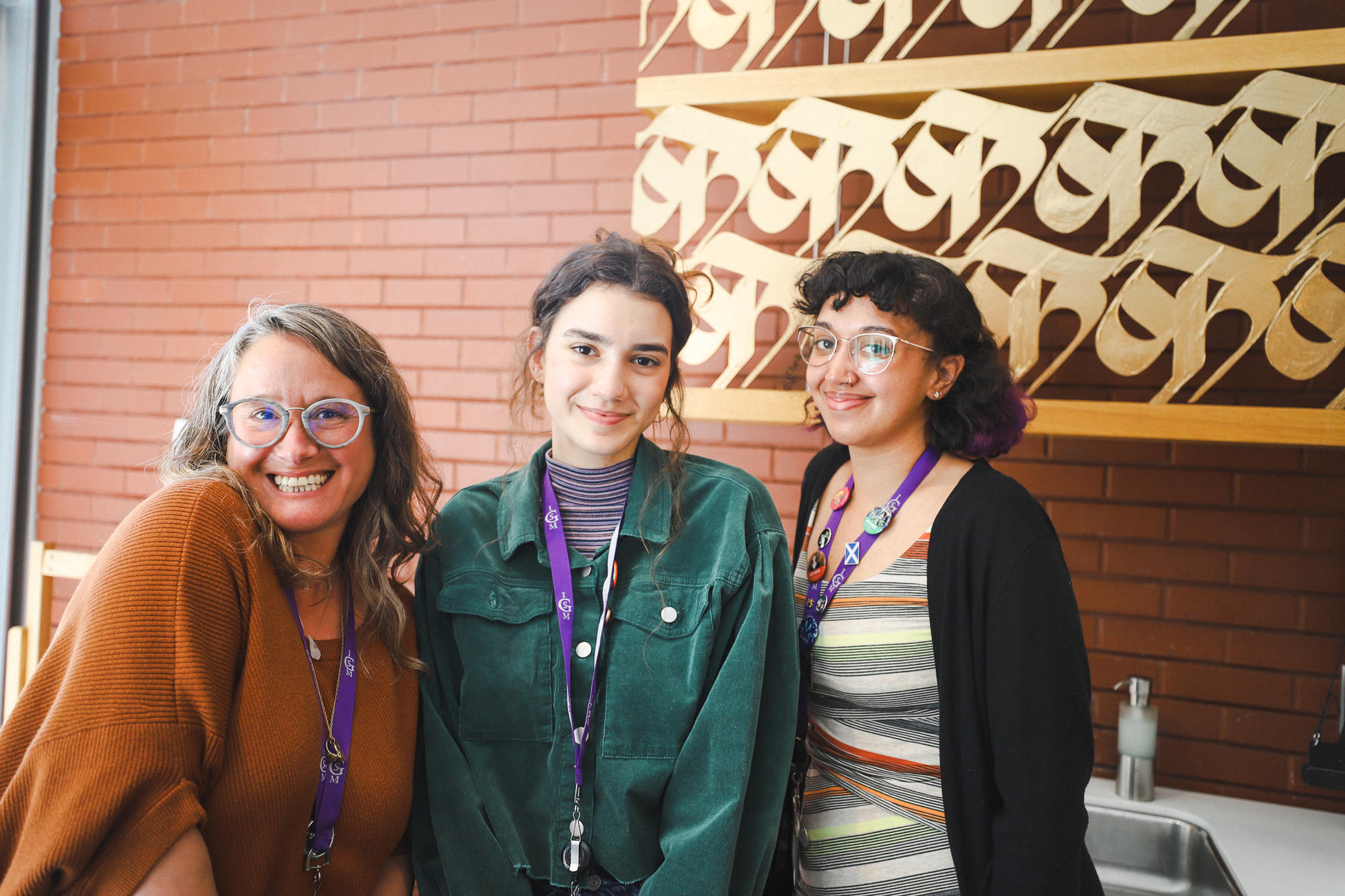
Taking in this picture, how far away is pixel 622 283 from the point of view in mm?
1612

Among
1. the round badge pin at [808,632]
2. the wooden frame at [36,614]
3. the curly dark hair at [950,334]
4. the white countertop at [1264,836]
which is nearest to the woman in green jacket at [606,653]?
the round badge pin at [808,632]

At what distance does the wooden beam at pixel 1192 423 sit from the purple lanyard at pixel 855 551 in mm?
413

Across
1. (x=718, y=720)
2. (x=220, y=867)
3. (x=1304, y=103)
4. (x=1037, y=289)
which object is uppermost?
(x=1304, y=103)

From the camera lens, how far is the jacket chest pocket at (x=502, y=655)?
5.05 feet

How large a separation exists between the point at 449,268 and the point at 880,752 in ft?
7.25

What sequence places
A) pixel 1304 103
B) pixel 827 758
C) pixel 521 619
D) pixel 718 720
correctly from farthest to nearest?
1. pixel 1304 103
2. pixel 827 758
3. pixel 521 619
4. pixel 718 720

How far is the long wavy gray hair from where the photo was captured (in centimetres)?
141

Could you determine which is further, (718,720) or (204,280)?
(204,280)

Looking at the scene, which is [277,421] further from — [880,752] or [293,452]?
[880,752]

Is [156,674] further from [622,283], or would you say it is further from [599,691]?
[622,283]

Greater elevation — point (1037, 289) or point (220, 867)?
point (1037, 289)

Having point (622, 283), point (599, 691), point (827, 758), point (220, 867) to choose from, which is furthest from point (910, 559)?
point (220, 867)

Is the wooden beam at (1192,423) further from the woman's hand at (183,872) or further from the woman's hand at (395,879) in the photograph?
the woman's hand at (183,872)

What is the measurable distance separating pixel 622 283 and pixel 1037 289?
1.05 m
